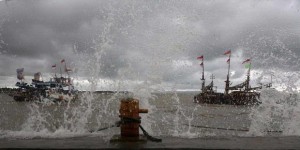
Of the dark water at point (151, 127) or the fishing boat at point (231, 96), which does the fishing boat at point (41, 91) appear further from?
the fishing boat at point (231, 96)

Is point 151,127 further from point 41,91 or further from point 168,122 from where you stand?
point 41,91

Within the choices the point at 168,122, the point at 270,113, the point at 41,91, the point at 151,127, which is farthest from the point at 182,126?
the point at 41,91

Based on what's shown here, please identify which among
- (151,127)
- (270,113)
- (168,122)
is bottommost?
(168,122)

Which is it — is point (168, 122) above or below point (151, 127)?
below

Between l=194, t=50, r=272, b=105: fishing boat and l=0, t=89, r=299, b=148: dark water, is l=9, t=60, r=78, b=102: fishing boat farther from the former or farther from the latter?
l=194, t=50, r=272, b=105: fishing boat

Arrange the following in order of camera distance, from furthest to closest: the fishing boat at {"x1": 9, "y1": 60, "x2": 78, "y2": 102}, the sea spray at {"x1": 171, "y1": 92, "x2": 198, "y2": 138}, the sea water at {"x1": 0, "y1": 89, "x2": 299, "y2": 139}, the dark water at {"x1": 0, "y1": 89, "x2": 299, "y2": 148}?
1. the fishing boat at {"x1": 9, "y1": 60, "x2": 78, "y2": 102}
2. the sea water at {"x1": 0, "y1": 89, "x2": 299, "y2": 139}
3. the sea spray at {"x1": 171, "y1": 92, "x2": 198, "y2": 138}
4. the dark water at {"x1": 0, "y1": 89, "x2": 299, "y2": 148}

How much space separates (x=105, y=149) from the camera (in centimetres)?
549

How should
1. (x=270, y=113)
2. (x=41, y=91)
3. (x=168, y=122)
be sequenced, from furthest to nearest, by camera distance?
(x=41, y=91) < (x=168, y=122) < (x=270, y=113)

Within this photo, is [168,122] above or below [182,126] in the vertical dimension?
below

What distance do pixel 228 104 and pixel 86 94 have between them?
10112 centimetres

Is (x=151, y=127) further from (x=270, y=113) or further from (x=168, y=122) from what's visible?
(x=270, y=113)

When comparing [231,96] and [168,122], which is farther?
[231,96]

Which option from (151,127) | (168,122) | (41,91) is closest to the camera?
(151,127)

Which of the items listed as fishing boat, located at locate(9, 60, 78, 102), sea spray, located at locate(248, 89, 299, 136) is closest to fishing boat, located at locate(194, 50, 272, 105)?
fishing boat, located at locate(9, 60, 78, 102)
